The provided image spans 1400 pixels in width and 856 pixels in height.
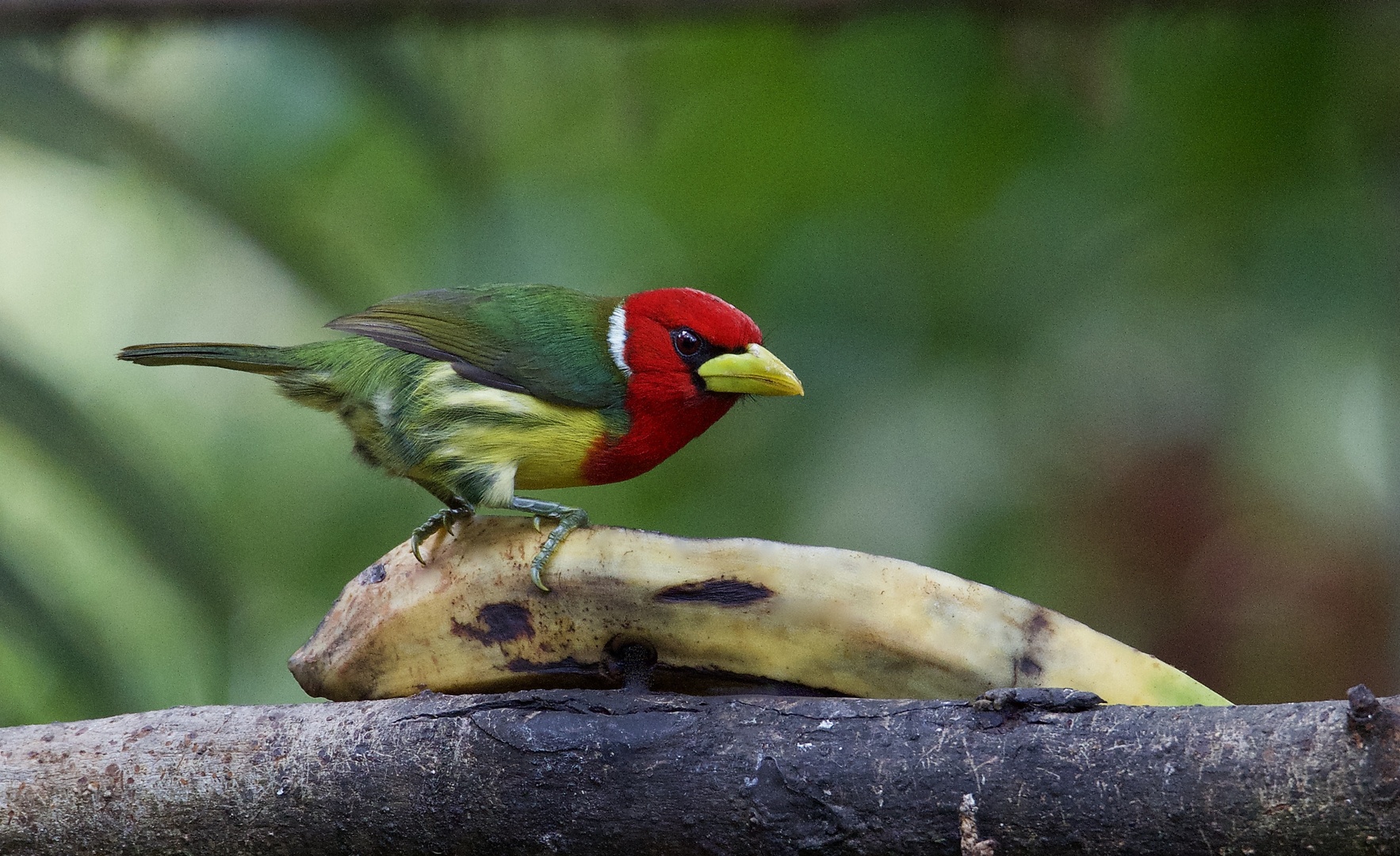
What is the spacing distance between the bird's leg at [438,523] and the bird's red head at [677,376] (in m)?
A: 0.30

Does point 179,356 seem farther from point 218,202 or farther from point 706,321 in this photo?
point 218,202

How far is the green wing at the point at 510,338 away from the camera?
2820 mm

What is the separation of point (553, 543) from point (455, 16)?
7.09 ft

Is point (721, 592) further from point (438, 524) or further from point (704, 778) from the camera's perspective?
point (438, 524)

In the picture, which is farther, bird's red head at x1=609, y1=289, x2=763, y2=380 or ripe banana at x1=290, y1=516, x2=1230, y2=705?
bird's red head at x1=609, y1=289, x2=763, y2=380

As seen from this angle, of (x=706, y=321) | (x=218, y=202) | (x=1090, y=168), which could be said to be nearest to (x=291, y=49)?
(x=218, y=202)

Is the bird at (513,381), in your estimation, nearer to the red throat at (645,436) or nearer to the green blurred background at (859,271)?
the red throat at (645,436)

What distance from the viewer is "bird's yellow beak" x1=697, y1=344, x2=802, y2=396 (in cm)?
273

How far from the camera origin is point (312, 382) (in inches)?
116

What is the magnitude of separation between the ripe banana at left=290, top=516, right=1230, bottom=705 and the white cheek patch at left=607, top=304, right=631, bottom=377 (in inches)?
21.4

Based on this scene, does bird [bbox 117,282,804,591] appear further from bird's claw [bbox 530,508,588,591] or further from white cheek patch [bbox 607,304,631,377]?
bird's claw [bbox 530,508,588,591]

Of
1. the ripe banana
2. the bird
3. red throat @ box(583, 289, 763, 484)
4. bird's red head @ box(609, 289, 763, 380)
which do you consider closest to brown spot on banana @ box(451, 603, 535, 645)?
the ripe banana

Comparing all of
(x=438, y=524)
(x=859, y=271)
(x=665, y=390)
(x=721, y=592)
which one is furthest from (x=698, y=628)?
(x=859, y=271)

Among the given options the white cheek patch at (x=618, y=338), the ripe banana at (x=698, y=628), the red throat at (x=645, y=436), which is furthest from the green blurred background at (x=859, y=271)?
the ripe banana at (x=698, y=628)
